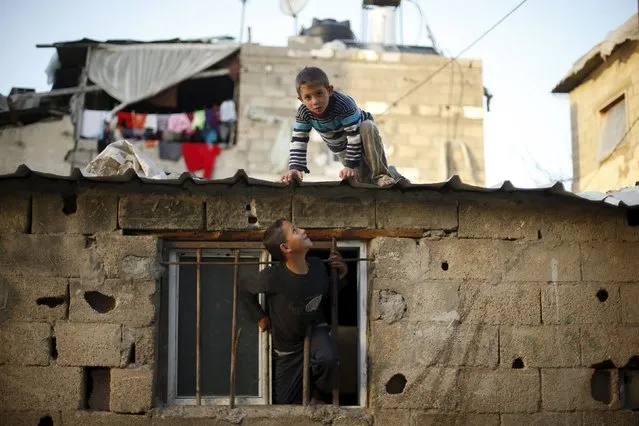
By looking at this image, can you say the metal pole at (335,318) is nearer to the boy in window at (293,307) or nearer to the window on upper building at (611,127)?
the boy in window at (293,307)

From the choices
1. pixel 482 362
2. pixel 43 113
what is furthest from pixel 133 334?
pixel 43 113

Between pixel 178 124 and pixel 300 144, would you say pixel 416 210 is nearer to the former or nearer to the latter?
pixel 300 144

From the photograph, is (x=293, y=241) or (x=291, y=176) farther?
(x=291, y=176)

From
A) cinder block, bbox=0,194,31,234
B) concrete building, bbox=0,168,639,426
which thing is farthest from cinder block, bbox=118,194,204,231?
cinder block, bbox=0,194,31,234

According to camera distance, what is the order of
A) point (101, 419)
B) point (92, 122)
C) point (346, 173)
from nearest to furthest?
1. point (101, 419)
2. point (346, 173)
3. point (92, 122)

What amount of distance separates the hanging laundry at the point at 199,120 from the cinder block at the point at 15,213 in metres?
9.38

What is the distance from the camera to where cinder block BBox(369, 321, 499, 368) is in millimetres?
5402

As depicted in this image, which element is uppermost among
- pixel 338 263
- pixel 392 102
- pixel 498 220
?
pixel 392 102

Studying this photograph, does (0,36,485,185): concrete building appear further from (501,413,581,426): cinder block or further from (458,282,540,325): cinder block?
(501,413,581,426): cinder block

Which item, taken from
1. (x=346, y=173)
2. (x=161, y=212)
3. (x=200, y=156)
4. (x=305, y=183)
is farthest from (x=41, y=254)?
(x=200, y=156)

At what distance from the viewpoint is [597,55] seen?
Result: 12.4m

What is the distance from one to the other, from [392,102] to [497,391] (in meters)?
10.6

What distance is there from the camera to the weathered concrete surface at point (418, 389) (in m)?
5.35

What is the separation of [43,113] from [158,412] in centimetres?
1095
